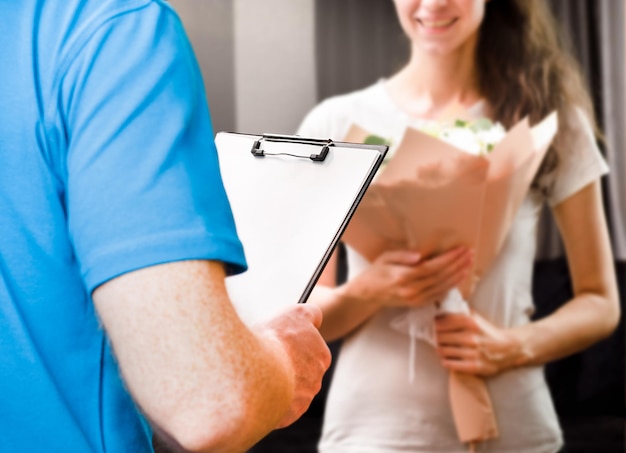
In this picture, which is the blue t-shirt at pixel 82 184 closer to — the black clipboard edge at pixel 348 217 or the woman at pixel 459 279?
the black clipboard edge at pixel 348 217

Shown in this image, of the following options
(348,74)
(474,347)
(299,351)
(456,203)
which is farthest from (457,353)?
(299,351)

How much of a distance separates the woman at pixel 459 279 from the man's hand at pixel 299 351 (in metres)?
→ 0.94

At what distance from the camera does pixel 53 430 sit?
66cm

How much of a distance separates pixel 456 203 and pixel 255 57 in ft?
A: 2.68

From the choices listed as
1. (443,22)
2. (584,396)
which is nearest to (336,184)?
(443,22)

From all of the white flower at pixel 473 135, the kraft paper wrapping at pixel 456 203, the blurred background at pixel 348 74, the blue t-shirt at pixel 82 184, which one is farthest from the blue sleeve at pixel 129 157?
the blurred background at pixel 348 74

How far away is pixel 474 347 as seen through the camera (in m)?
1.82

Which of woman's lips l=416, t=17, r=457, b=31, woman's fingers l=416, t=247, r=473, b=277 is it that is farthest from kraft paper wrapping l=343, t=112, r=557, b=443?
woman's lips l=416, t=17, r=457, b=31

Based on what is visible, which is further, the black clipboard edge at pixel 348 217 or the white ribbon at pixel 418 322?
the white ribbon at pixel 418 322

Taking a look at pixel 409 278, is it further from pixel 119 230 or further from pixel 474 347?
pixel 119 230

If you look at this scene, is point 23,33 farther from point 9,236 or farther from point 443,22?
point 443,22

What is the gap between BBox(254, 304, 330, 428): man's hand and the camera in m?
0.71

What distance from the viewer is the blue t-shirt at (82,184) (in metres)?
0.60

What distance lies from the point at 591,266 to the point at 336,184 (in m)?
1.24
